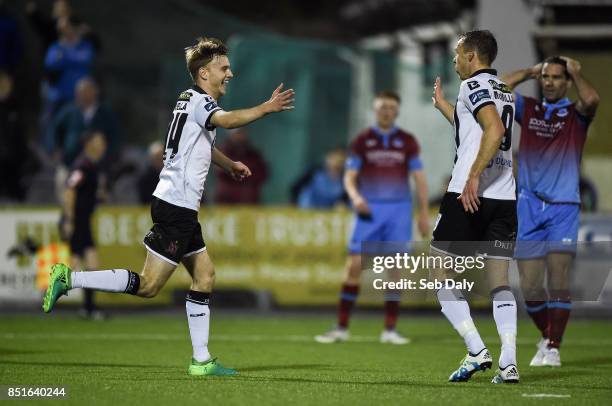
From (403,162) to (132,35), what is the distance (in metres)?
8.66

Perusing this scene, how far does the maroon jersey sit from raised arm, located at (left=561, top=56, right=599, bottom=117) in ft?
9.80

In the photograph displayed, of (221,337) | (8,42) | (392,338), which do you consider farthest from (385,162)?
(8,42)

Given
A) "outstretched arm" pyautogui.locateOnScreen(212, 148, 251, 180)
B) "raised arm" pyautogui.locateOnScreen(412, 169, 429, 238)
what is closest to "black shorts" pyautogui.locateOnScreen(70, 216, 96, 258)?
"raised arm" pyautogui.locateOnScreen(412, 169, 429, 238)

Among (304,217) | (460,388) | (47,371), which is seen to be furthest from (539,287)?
(304,217)

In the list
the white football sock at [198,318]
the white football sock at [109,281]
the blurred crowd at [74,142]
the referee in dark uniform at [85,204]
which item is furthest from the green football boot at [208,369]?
the blurred crowd at [74,142]

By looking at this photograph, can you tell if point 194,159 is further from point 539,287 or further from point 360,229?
point 360,229

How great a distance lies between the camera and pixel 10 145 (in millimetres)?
18812

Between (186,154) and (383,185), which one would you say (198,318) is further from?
(383,185)

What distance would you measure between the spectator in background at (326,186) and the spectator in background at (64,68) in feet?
13.1

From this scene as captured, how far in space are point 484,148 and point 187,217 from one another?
7.08 feet

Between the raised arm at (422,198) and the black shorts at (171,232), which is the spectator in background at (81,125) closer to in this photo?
the raised arm at (422,198)

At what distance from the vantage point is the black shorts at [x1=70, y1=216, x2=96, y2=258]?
1614 cm

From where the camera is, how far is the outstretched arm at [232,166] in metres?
9.32

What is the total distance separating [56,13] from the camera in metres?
19.2
